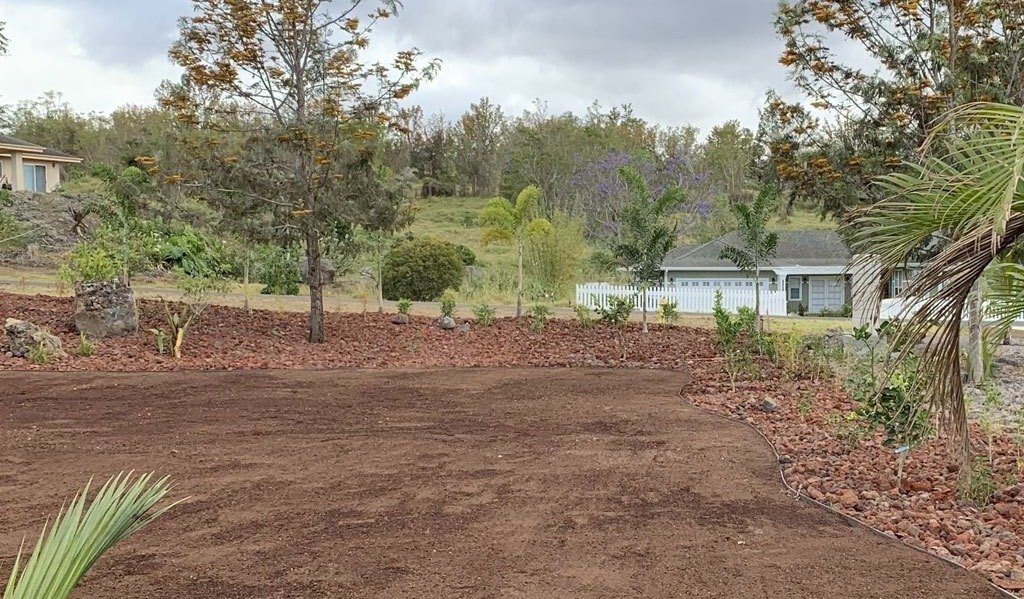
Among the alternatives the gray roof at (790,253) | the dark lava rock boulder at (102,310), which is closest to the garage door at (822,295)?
the gray roof at (790,253)

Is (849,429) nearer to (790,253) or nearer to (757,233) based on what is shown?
(757,233)

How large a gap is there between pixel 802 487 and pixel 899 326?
57.2 inches

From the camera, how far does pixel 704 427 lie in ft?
Answer: 21.8

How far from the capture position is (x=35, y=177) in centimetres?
3089

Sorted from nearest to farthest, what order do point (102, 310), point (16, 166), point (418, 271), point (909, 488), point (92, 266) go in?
point (909, 488)
point (92, 266)
point (102, 310)
point (418, 271)
point (16, 166)

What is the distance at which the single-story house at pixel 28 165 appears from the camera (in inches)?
1147

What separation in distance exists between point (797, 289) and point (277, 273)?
15.8 meters

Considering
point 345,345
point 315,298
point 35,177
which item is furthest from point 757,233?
point 35,177

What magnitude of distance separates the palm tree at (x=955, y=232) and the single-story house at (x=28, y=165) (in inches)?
1237

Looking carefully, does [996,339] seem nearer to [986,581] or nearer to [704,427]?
[986,581]

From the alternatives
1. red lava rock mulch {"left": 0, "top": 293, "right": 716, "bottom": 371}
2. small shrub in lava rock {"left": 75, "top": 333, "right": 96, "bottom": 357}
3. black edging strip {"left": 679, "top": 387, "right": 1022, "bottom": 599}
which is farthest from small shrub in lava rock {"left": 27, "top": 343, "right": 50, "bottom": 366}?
black edging strip {"left": 679, "top": 387, "right": 1022, "bottom": 599}

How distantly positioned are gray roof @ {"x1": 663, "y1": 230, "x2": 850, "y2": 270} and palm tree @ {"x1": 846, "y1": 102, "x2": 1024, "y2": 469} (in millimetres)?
20449

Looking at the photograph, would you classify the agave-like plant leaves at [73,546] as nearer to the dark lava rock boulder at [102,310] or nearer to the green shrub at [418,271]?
the dark lava rock boulder at [102,310]

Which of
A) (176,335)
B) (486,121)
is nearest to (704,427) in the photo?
(176,335)
